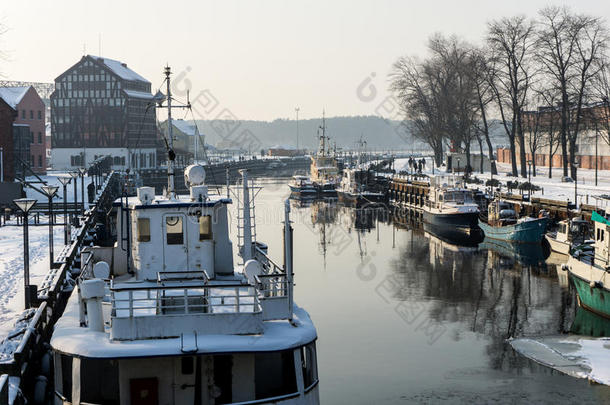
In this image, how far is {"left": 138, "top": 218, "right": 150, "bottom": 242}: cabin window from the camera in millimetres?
21234

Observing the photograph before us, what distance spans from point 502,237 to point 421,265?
12.5 m

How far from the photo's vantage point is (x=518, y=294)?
40.9 meters

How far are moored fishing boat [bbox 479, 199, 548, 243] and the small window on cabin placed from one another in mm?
40763

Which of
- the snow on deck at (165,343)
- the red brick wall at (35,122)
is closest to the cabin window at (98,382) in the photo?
the snow on deck at (165,343)

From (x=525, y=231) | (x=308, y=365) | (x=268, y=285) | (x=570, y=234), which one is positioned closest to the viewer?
Result: (x=308, y=365)

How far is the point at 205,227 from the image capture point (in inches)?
849

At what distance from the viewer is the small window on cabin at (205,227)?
21469mm

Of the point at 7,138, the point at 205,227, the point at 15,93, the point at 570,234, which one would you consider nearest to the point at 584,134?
the point at 570,234

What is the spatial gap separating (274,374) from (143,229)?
6354 mm

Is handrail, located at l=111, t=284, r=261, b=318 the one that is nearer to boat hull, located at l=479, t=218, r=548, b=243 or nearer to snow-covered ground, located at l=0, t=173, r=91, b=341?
snow-covered ground, located at l=0, t=173, r=91, b=341

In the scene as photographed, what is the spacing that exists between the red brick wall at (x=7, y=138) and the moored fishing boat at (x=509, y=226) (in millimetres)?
42567

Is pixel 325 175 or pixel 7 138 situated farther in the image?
pixel 325 175

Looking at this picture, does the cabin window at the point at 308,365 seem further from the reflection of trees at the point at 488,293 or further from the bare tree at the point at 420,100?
the bare tree at the point at 420,100

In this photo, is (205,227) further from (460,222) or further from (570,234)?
(460,222)
